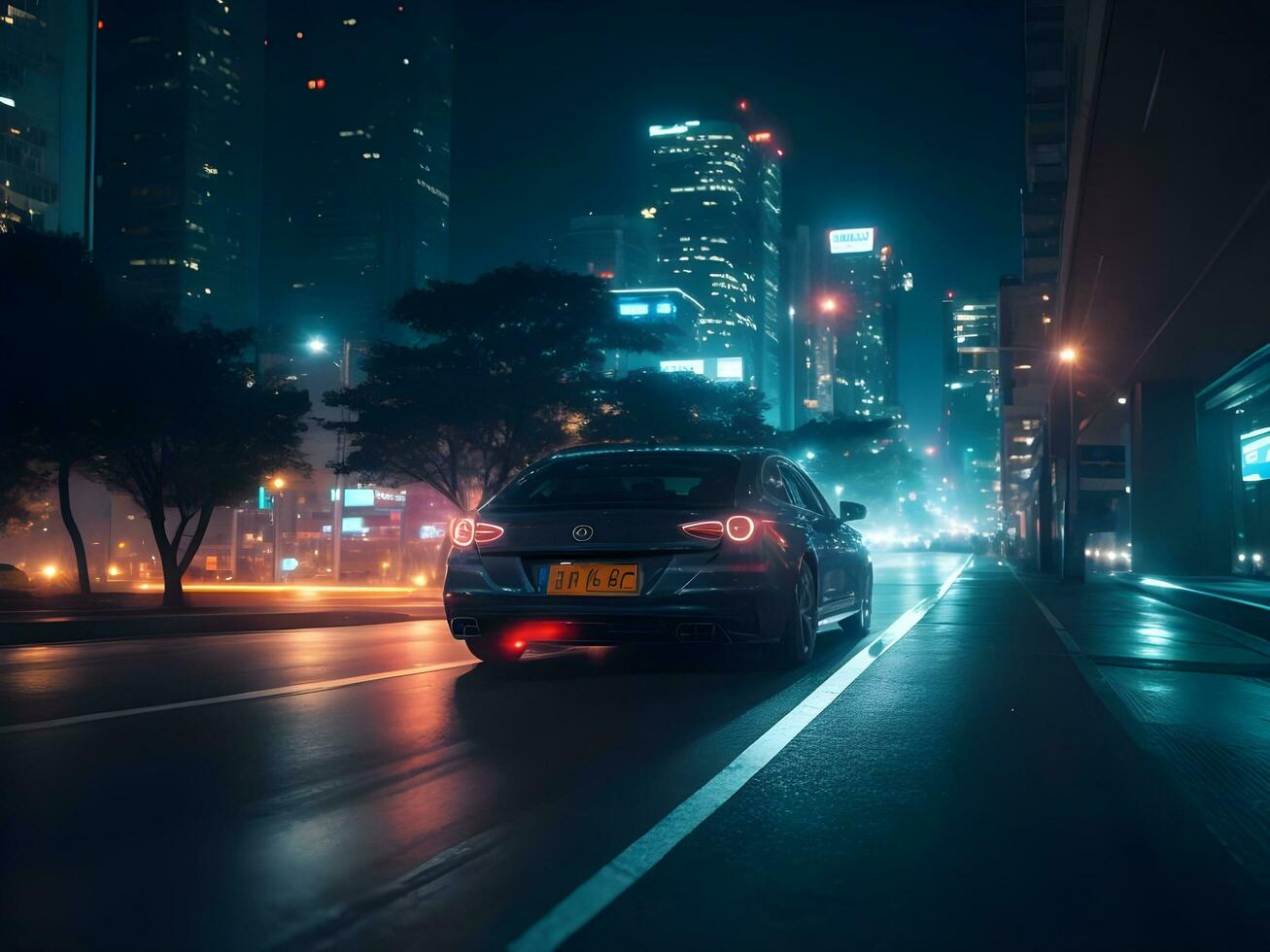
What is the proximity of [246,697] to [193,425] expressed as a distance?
21.8 m

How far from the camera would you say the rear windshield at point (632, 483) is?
7.57 meters

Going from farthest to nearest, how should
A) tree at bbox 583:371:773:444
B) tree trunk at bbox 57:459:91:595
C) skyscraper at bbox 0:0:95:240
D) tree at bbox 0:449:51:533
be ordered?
skyscraper at bbox 0:0:95:240
tree at bbox 583:371:773:444
tree trunk at bbox 57:459:91:595
tree at bbox 0:449:51:533

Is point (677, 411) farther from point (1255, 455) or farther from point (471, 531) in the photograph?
point (471, 531)

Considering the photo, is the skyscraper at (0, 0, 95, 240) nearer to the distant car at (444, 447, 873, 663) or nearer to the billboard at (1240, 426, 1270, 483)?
the billboard at (1240, 426, 1270, 483)

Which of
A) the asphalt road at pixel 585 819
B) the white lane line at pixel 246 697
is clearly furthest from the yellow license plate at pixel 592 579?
the white lane line at pixel 246 697

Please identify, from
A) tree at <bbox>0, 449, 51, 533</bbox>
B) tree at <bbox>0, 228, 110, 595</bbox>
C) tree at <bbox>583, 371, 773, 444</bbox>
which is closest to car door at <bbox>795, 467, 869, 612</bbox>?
tree at <bbox>0, 228, 110, 595</bbox>

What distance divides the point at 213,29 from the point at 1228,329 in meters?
200

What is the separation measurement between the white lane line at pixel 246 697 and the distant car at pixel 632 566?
0.61m

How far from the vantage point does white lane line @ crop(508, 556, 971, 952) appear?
2.83 m

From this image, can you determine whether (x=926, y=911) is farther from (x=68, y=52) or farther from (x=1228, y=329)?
(x=68, y=52)

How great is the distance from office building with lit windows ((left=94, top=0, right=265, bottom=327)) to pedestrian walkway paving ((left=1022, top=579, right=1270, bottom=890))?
177 meters

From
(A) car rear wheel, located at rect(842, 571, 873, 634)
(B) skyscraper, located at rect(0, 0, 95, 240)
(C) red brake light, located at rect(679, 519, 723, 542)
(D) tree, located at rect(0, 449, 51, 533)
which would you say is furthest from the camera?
(B) skyscraper, located at rect(0, 0, 95, 240)

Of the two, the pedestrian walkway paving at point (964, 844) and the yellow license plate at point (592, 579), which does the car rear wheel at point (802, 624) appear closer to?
the pedestrian walkway paving at point (964, 844)

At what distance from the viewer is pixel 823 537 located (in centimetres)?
934
